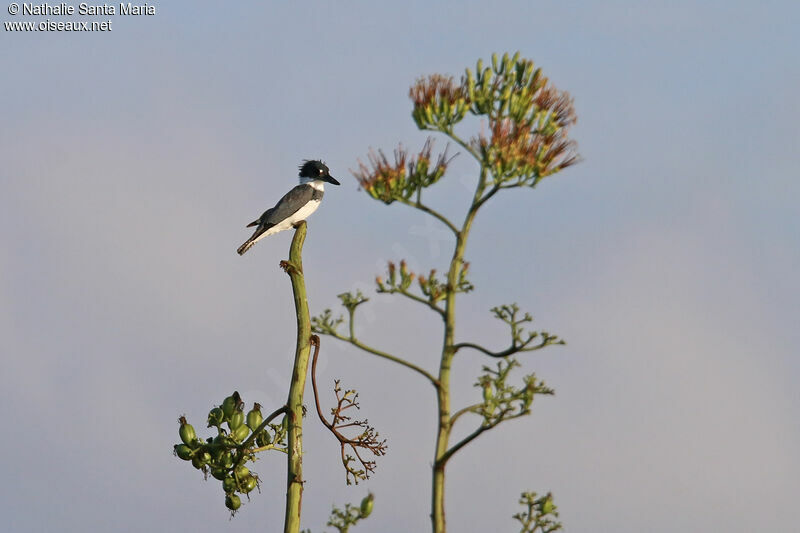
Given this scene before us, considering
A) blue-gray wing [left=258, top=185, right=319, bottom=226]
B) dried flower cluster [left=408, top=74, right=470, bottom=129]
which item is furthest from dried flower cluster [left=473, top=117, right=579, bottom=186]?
blue-gray wing [left=258, top=185, right=319, bottom=226]

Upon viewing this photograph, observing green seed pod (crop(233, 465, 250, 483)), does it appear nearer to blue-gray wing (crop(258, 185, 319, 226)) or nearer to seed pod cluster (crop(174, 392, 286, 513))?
seed pod cluster (crop(174, 392, 286, 513))

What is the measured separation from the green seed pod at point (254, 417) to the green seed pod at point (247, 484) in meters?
0.57

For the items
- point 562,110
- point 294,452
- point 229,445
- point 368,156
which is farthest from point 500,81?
point 229,445

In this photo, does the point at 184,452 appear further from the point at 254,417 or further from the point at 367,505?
the point at 367,505

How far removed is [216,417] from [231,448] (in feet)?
1.26

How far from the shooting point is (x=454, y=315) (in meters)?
9.69

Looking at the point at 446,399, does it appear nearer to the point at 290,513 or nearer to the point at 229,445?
the point at 290,513

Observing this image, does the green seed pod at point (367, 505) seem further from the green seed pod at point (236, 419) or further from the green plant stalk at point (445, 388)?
the green seed pod at point (236, 419)

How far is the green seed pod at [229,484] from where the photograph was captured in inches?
512

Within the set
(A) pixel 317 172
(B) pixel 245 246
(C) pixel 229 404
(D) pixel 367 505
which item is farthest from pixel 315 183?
(D) pixel 367 505

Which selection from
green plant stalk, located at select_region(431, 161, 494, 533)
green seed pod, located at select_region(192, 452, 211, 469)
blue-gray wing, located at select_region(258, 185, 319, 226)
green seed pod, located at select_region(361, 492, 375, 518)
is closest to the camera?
green plant stalk, located at select_region(431, 161, 494, 533)

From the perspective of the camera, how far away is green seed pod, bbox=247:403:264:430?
13.0 m

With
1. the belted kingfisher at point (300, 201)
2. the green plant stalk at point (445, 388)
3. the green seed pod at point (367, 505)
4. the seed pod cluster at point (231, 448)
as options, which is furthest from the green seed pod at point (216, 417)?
the belted kingfisher at point (300, 201)

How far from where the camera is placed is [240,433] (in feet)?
42.8
